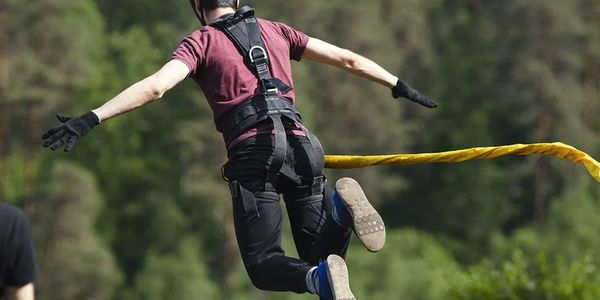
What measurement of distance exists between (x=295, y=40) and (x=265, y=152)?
0.74 m

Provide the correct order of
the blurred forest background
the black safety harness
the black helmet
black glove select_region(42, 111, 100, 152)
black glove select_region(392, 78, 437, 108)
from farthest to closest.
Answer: the blurred forest background < black glove select_region(392, 78, 437, 108) < the black helmet < the black safety harness < black glove select_region(42, 111, 100, 152)

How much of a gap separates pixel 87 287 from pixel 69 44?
863 centimetres

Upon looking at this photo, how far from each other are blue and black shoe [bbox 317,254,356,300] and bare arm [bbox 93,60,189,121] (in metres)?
1.13

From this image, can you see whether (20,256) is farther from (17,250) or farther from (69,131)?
(69,131)

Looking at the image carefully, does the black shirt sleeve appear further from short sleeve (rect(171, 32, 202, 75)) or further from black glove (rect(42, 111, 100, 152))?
short sleeve (rect(171, 32, 202, 75))

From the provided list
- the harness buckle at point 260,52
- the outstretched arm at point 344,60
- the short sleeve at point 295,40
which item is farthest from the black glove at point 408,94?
the harness buckle at point 260,52

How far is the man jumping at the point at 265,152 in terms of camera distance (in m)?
7.21

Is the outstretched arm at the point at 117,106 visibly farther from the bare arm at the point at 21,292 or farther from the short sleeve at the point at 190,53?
the bare arm at the point at 21,292

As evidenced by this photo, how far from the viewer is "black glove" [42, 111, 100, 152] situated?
6.56 meters

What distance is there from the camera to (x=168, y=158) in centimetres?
6269

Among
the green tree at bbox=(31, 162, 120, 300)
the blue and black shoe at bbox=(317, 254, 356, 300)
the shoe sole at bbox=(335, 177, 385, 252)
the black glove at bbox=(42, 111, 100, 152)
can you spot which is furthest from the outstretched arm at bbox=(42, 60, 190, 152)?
the green tree at bbox=(31, 162, 120, 300)

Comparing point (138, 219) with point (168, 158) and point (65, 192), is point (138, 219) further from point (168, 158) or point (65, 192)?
point (65, 192)

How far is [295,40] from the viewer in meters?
7.79

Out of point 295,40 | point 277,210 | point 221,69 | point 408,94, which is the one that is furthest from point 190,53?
point 408,94
